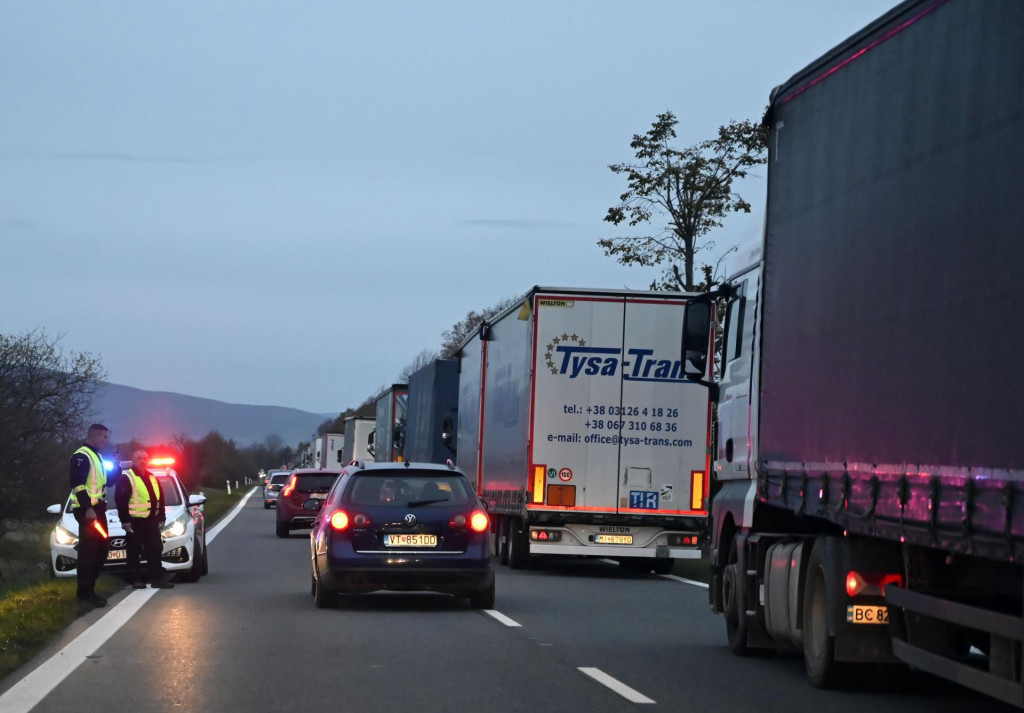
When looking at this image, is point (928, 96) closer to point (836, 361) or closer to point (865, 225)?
point (865, 225)

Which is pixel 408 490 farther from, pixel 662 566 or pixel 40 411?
pixel 40 411

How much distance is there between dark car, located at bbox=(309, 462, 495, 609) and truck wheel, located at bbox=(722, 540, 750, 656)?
11.8 feet

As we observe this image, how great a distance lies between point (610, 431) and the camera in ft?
68.8

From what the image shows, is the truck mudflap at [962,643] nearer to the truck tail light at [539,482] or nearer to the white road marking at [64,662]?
the white road marking at [64,662]

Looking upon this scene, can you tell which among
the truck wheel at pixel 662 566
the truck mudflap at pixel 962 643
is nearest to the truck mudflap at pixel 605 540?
the truck wheel at pixel 662 566

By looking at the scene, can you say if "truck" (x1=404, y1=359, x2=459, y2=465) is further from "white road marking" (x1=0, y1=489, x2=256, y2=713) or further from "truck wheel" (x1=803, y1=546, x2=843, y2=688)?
"truck wheel" (x1=803, y1=546, x2=843, y2=688)

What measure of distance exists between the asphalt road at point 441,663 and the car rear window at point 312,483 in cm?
1720

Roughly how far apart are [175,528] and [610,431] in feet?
18.4

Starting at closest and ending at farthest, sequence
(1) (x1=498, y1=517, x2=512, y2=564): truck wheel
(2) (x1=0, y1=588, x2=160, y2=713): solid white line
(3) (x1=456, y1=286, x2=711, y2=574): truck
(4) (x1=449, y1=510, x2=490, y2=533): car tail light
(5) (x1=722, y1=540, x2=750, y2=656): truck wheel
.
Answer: (2) (x1=0, y1=588, x2=160, y2=713): solid white line, (5) (x1=722, y1=540, x2=750, y2=656): truck wheel, (4) (x1=449, y1=510, x2=490, y2=533): car tail light, (3) (x1=456, y1=286, x2=711, y2=574): truck, (1) (x1=498, y1=517, x2=512, y2=564): truck wheel

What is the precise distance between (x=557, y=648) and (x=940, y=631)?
4430mm

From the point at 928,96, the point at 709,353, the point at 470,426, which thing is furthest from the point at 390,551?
the point at 470,426

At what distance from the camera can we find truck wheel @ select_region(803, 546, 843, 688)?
384 inches

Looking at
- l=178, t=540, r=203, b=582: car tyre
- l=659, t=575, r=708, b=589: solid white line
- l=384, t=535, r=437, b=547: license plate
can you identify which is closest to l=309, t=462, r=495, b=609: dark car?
l=384, t=535, r=437, b=547: license plate

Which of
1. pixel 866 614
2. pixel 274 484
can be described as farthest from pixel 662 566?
pixel 274 484
